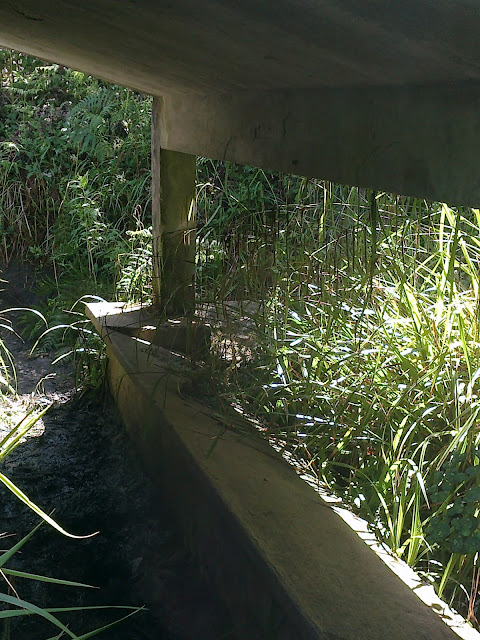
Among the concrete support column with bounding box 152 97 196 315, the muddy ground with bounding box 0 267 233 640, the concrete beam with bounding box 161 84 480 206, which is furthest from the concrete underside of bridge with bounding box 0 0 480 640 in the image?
the concrete support column with bounding box 152 97 196 315

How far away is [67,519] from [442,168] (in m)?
2.50

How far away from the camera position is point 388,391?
3.05 metres

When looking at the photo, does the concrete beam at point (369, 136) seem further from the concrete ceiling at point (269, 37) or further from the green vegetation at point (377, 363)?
the green vegetation at point (377, 363)

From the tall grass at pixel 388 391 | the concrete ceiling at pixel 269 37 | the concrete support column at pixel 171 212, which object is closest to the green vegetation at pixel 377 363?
the tall grass at pixel 388 391

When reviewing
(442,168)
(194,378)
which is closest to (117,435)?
(194,378)

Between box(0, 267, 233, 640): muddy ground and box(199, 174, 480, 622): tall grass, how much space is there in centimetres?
66

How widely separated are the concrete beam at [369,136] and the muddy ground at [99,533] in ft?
5.22

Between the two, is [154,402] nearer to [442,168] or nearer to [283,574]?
[283,574]

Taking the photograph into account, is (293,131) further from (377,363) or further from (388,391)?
(388,391)

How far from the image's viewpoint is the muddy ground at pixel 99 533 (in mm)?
2762

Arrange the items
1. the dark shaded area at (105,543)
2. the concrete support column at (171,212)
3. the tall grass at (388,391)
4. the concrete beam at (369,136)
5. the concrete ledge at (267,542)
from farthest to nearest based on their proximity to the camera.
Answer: the concrete support column at (171,212) < the dark shaded area at (105,543) < the tall grass at (388,391) < the concrete ledge at (267,542) < the concrete beam at (369,136)

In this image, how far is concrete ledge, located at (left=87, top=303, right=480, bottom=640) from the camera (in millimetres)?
2023

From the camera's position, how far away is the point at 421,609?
2.06 meters

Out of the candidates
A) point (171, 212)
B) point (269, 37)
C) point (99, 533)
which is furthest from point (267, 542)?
point (171, 212)
